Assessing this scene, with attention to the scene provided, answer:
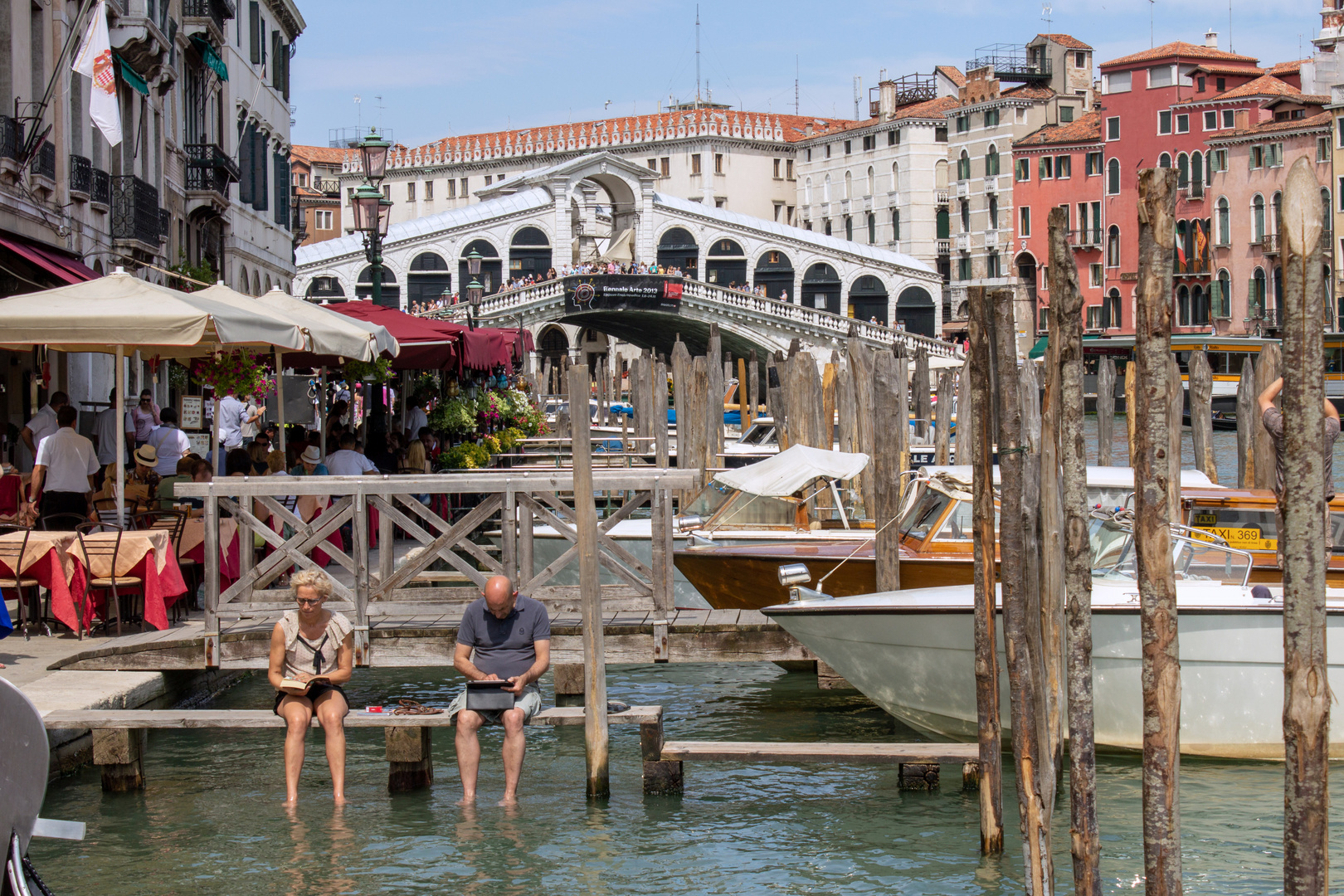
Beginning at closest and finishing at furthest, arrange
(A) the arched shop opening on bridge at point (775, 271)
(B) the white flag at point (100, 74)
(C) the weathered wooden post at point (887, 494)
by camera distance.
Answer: (C) the weathered wooden post at point (887, 494) → (B) the white flag at point (100, 74) → (A) the arched shop opening on bridge at point (775, 271)

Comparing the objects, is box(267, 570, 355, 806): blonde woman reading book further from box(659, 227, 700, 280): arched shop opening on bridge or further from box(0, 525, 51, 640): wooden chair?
box(659, 227, 700, 280): arched shop opening on bridge

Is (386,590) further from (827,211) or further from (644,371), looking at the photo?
(827,211)

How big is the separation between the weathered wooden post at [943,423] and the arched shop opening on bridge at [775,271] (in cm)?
3874

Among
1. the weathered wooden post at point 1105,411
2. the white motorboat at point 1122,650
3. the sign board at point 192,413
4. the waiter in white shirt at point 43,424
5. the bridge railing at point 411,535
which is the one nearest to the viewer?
the white motorboat at point 1122,650

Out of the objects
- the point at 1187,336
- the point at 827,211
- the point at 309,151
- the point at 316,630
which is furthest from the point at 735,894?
the point at 309,151

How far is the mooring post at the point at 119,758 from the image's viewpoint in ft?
24.5

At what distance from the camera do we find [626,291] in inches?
1960

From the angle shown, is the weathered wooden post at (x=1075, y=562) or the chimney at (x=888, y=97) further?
the chimney at (x=888, y=97)

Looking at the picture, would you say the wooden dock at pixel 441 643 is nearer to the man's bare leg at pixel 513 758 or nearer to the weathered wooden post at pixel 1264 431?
the man's bare leg at pixel 513 758

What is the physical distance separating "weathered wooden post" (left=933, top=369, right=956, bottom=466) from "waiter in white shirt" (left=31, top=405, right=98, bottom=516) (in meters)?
8.10

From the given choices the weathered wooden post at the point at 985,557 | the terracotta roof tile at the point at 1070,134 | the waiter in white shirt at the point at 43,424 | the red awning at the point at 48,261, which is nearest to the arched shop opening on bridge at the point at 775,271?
the terracotta roof tile at the point at 1070,134

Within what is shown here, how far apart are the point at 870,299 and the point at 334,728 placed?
5663cm

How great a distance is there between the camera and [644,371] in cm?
2219

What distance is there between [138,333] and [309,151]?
82.9 meters
